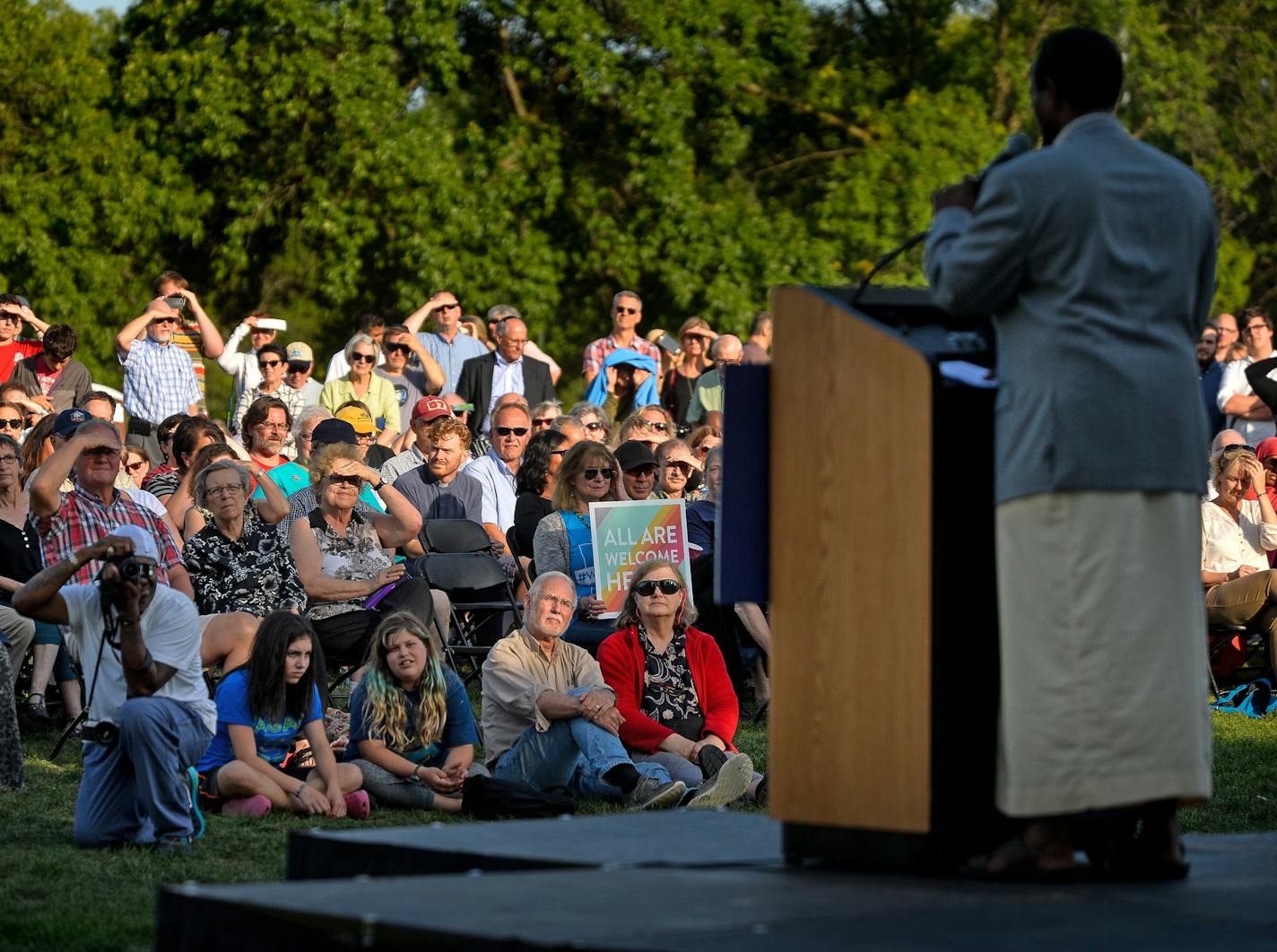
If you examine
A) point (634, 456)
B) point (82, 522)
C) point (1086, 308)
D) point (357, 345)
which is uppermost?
point (357, 345)

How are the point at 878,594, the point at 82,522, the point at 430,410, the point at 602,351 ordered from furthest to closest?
the point at 602,351 < the point at 430,410 < the point at 82,522 < the point at 878,594

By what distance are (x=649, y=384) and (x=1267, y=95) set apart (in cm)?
1774

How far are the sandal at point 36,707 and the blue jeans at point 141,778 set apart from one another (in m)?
2.76

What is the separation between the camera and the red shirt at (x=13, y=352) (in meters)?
13.6

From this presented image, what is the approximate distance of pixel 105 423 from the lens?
29.9 feet

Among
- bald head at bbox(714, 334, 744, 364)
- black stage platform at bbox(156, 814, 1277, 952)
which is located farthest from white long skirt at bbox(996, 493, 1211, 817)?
bald head at bbox(714, 334, 744, 364)

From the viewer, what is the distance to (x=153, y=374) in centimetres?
1374

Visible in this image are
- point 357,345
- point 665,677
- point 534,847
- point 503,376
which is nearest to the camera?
point 534,847

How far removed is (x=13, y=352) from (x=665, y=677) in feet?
22.6

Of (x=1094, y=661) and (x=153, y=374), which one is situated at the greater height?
(x=153, y=374)

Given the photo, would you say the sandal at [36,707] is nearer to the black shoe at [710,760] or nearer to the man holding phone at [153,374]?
the black shoe at [710,760]

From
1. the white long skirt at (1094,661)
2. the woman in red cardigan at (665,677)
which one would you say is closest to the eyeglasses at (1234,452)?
the woman in red cardigan at (665,677)

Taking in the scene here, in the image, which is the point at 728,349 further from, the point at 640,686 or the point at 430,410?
the point at 640,686

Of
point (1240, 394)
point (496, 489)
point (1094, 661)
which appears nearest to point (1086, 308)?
point (1094, 661)
